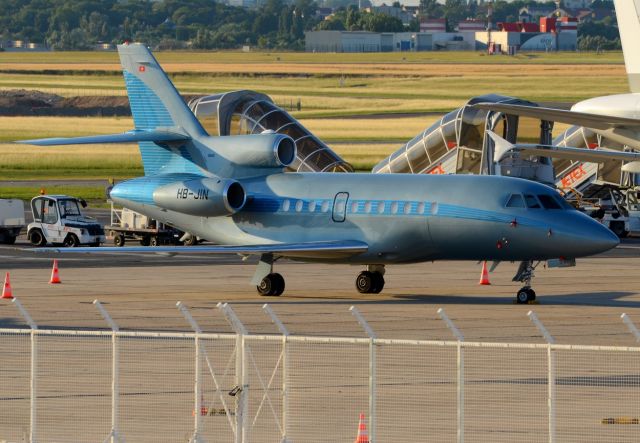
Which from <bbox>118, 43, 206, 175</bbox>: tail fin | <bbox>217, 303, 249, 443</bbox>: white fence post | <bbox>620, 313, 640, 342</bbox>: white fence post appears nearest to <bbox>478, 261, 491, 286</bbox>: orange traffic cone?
<bbox>118, 43, 206, 175</bbox>: tail fin

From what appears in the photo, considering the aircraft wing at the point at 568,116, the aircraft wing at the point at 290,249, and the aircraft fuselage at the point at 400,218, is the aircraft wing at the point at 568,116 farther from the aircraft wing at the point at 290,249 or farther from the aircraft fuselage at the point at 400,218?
the aircraft wing at the point at 290,249

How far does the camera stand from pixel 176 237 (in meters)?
54.9

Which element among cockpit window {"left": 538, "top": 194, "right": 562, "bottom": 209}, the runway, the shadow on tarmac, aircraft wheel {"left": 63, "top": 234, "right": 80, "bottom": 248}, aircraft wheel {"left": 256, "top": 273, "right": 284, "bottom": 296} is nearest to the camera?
the runway

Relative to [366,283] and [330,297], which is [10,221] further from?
[330,297]

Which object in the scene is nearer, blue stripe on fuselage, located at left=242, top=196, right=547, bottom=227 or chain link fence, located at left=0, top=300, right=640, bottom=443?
chain link fence, located at left=0, top=300, right=640, bottom=443

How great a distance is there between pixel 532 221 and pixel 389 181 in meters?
4.31

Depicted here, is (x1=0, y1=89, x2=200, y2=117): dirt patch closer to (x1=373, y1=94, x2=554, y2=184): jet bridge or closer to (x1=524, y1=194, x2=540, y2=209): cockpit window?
(x1=373, y1=94, x2=554, y2=184): jet bridge

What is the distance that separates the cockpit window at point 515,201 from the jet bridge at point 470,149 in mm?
20390

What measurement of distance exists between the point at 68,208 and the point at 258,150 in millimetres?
18100

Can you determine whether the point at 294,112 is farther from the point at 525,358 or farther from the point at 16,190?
the point at 525,358

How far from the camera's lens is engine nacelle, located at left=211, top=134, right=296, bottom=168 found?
39.3 meters

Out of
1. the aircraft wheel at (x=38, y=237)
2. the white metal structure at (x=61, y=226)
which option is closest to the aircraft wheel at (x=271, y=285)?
the white metal structure at (x=61, y=226)

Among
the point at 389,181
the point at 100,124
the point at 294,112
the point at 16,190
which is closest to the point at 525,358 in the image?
the point at 389,181

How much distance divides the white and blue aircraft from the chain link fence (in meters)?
8.93
